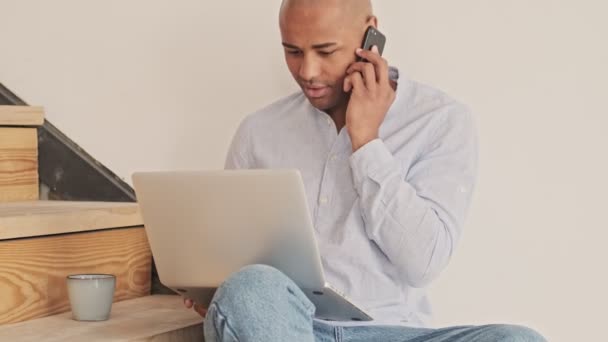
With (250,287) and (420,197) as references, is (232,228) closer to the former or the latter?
(250,287)

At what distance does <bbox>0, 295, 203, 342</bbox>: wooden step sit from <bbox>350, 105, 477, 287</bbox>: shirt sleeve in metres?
0.36

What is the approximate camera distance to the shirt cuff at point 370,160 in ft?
4.94

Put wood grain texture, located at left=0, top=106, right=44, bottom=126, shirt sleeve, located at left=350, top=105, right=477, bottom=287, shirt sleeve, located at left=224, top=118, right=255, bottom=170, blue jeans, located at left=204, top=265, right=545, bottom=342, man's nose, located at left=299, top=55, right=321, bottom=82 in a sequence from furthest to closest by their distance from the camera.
A: wood grain texture, located at left=0, top=106, right=44, bottom=126 < shirt sleeve, located at left=224, top=118, right=255, bottom=170 < man's nose, located at left=299, top=55, right=321, bottom=82 < shirt sleeve, located at left=350, top=105, right=477, bottom=287 < blue jeans, located at left=204, top=265, right=545, bottom=342

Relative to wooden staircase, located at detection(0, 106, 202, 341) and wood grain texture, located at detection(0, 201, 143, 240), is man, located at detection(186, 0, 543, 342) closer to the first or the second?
wooden staircase, located at detection(0, 106, 202, 341)

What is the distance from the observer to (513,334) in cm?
131

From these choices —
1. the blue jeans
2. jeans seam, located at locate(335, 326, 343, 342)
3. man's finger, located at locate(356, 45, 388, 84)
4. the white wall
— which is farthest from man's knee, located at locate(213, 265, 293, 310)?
the white wall

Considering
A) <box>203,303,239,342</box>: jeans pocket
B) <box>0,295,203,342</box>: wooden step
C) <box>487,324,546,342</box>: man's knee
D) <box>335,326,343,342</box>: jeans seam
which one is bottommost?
<box>0,295,203,342</box>: wooden step

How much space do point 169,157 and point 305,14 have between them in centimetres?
58

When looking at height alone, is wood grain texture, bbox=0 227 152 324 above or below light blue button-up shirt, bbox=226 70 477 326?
below

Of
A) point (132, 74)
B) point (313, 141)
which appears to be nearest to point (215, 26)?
point (132, 74)

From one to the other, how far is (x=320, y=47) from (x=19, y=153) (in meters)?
0.77

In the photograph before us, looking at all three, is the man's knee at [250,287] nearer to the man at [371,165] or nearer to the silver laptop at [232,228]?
the silver laptop at [232,228]

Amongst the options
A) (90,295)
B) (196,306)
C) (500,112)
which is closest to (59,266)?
(90,295)

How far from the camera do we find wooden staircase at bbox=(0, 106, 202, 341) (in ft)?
5.31
